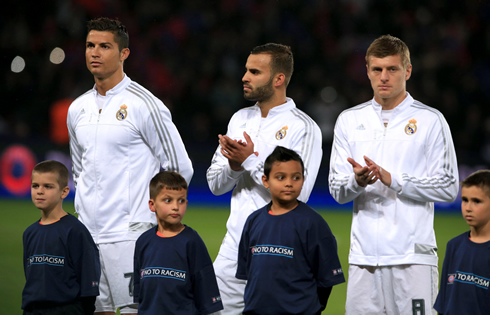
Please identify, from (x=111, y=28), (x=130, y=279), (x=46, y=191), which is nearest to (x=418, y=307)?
(x=130, y=279)

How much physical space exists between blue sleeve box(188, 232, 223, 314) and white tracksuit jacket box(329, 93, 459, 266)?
1039mm

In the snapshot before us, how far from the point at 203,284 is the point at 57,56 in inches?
526

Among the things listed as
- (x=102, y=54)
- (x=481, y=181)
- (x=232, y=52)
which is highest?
(x=232, y=52)

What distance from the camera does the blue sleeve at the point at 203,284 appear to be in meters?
3.80

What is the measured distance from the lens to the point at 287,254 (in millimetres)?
3723

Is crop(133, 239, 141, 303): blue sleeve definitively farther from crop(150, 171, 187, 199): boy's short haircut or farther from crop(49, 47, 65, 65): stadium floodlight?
crop(49, 47, 65, 65): stadium floodlight

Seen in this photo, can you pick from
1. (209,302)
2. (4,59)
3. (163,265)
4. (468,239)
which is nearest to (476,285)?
(468,239)

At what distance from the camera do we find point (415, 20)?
16.1m

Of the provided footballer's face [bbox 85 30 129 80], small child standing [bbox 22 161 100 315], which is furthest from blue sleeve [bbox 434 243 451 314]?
footballer's face [bbox 85 30 129 80]

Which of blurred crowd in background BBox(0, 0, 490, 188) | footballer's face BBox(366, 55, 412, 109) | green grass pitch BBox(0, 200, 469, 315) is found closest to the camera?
footballer's face BBox(366, 55, 412, 109)

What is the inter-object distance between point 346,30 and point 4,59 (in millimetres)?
9196

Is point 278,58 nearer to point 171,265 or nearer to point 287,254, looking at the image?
point 287,254

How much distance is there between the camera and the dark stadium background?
13.0m

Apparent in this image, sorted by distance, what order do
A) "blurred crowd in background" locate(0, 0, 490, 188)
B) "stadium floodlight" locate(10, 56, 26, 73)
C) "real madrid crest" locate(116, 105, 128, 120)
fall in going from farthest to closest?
"stadium floodlight" locate(10, 56, 26, 73) < "blurred crowd in background" locate(0, 0, 490, 188) < "real madrid crest" locate(116, 105, 128, 120)
